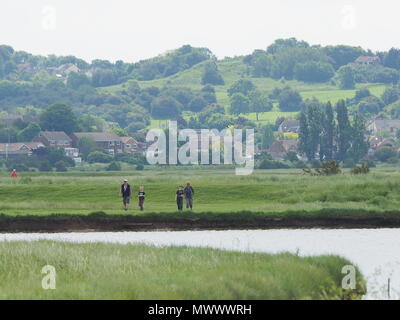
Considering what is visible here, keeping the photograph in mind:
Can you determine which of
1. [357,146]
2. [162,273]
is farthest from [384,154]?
[162,273]

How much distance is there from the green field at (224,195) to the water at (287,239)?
4408 millimetres

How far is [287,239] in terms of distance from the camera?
181ft

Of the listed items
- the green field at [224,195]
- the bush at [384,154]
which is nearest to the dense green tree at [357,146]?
the bush at [384,154]

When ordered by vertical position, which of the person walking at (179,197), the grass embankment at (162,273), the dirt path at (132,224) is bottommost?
the dirt path at (132,224)

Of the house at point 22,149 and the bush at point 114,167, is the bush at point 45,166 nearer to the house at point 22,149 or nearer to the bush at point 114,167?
the bush at point 114,167

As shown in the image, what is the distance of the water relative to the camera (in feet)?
157

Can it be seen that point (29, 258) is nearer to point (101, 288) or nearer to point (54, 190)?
point (101, 288)

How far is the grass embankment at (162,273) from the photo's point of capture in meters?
29.0

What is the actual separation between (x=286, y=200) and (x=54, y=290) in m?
42.0

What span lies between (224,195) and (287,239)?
61.8ft

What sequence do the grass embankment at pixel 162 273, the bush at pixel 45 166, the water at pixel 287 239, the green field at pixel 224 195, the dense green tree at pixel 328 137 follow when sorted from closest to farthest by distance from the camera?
the grass embankment at pixel 162 273, the water at pixel 287 239, the green field at pixel 224 195, the bush at pixel 45 166, the dense green tree at pixel 328 137

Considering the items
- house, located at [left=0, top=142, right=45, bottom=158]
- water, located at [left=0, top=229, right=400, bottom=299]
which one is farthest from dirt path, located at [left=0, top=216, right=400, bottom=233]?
house, located at [left=0, top=142, right=45, bottom=158]

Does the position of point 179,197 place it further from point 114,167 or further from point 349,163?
point 349,163

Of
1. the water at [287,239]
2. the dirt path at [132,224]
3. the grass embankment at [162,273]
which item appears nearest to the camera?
the grass embankment at [162,273]
